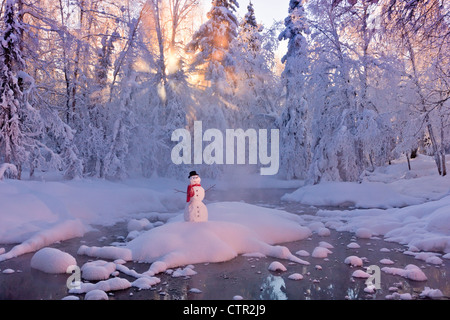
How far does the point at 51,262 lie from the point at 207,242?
2698mm

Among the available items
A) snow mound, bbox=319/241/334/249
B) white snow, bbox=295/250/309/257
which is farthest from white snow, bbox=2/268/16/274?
snow mound, bbox=319/241/334/249

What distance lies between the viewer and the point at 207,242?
679 centimetres

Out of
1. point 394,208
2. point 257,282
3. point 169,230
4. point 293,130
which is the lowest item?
point 257,282

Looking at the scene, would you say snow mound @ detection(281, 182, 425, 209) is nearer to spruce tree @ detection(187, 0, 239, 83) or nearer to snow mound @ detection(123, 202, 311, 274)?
snow mound @ detection(123, 202, 311, 274)

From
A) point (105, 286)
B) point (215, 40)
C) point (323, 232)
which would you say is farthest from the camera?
point (215, 40)

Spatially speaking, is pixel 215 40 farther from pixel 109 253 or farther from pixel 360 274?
pixel 360 274

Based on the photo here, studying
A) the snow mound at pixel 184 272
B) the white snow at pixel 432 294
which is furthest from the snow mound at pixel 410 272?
the snow mound at pixel 184 272

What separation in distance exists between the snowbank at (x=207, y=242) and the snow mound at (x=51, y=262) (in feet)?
3.04

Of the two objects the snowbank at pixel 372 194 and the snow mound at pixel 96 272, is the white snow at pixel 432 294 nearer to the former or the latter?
the snow mound at pixel 96 272

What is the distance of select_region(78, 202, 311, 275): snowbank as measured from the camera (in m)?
6.45

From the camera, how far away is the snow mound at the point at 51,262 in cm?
591

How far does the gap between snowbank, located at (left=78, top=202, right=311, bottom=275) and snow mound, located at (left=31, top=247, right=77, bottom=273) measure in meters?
0.93

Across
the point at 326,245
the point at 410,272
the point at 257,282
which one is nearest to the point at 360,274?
the point at 410,272

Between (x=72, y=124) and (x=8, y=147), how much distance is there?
581 cm
